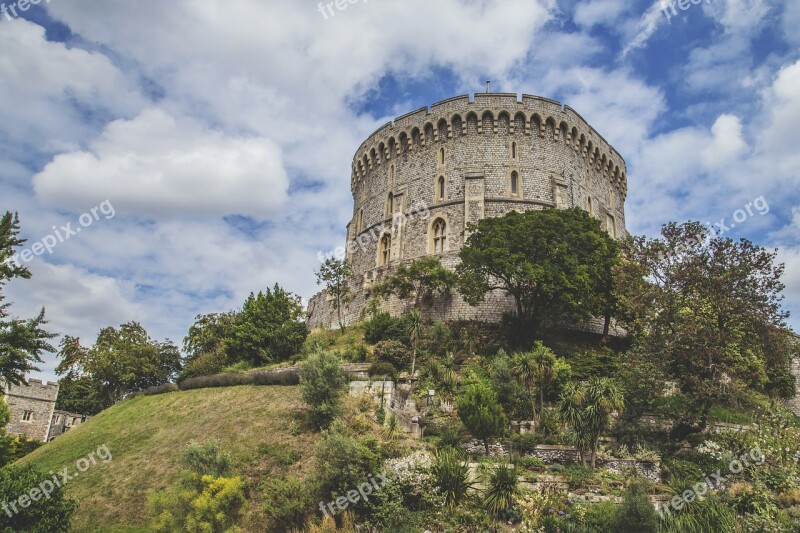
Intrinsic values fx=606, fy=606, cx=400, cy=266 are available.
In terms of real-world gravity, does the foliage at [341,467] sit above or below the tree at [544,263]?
below

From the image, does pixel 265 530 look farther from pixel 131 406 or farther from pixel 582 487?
pixel 131 406

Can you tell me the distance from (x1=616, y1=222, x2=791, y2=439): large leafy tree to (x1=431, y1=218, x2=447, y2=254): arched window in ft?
56.4

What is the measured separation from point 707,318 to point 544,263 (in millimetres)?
8741

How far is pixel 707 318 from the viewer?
24.0m

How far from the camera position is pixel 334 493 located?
54.6 ft

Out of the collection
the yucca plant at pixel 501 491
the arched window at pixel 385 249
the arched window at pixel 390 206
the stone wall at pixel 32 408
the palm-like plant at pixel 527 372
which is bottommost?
the yucca plant at pixel 501 491

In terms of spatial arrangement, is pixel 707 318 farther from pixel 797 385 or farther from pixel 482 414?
pixel 797 385

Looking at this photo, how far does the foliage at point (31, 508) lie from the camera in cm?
1587

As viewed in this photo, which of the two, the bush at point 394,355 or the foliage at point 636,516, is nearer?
the foliage at point 636,516

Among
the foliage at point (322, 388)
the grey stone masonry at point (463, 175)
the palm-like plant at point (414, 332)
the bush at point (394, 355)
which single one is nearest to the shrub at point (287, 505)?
the foliage at point (322, 388)

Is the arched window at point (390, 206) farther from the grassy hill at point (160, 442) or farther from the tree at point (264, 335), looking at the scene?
the grassy hill at point (160, 442)

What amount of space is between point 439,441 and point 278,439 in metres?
5.74

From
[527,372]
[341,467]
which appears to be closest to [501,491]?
[341,467]

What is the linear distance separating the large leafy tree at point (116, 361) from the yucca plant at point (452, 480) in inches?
1330
